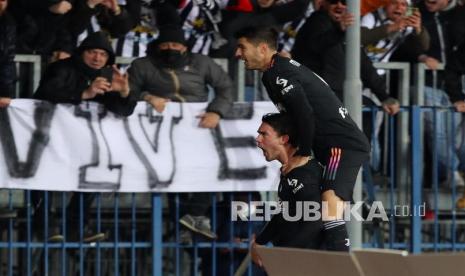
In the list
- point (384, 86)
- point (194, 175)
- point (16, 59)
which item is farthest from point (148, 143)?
point (384, 86)

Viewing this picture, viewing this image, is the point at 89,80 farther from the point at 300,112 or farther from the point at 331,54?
the point at 300,112

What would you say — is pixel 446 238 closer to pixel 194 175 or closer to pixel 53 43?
pixel 194 175

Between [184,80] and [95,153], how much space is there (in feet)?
3.39

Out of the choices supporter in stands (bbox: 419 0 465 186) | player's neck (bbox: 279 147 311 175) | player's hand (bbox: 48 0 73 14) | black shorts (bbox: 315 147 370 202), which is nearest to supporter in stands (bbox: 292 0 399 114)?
supporter in stands (bbox: 419 0 465 186)

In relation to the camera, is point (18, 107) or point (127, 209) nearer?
point (18, 107)

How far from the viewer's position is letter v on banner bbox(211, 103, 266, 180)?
12.9 meters

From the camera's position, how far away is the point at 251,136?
42.4ft

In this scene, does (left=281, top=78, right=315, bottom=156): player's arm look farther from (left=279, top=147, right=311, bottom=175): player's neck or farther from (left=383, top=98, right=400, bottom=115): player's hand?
(left=383, top=98, right=400, bottom=115): player's hand

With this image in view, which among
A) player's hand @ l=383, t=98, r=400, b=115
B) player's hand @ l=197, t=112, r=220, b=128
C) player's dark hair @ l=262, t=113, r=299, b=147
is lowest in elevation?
player's dark hair @ l=262, t=113, r=299, b=147

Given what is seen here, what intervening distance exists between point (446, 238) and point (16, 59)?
172 inches

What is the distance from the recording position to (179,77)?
12922mm

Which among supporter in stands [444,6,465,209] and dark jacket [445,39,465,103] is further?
dark jacket [445,39,465,103]

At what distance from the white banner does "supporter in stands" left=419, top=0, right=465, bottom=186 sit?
172 centimetres

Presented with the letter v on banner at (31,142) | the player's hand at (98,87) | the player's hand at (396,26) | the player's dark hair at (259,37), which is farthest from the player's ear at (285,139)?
the player's hand at (396,26)
